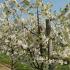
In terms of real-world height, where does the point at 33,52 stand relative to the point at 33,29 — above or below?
below

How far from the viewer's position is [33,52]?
12.4 m

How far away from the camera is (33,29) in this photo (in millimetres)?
12422

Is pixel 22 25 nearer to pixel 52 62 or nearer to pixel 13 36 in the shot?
pixel 13 36

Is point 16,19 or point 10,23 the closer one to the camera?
point 16,19

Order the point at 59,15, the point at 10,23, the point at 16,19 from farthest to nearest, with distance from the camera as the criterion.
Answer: the point at 10,23, the point at 16,19, the point at 59,15

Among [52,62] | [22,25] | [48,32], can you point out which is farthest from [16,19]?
[52,62]

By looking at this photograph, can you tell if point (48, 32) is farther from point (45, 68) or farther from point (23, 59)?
point (23, 59)

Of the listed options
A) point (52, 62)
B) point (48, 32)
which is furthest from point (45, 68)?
point (48, 32)

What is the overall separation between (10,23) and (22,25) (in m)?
0.91

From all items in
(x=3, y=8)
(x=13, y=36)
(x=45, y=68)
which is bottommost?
(x=45, y=68)

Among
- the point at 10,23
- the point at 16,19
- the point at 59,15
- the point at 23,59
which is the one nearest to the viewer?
the point at 59,15

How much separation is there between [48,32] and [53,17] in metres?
0.65

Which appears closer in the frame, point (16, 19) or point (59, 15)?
point (59, 15)

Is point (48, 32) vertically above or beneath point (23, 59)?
above
